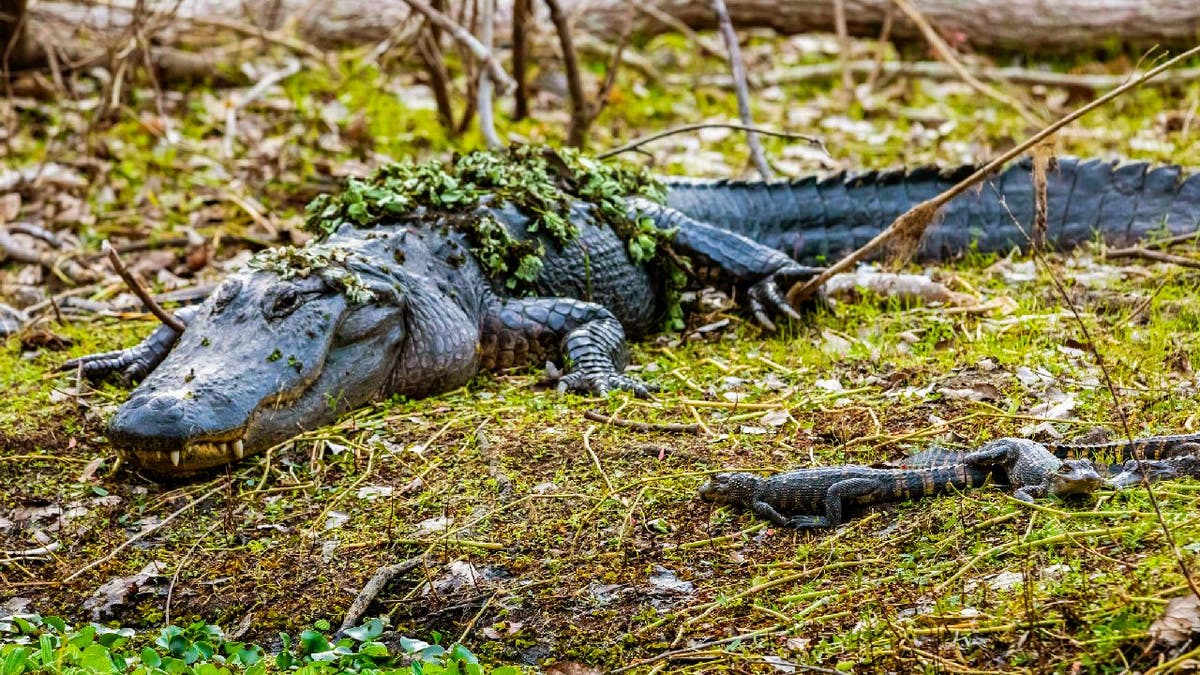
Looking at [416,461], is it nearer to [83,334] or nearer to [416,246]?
[416,246]

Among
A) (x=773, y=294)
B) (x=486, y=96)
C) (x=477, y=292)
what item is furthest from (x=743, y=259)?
(x=486, y=96)

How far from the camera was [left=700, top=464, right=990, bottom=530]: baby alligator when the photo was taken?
394 centimetres

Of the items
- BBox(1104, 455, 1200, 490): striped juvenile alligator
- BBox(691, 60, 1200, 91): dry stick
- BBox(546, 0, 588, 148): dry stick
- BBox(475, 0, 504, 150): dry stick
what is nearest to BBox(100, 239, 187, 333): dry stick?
BBox(475, 0, 504, 150): dry stick

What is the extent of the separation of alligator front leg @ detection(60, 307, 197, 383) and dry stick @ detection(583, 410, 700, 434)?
194 cm

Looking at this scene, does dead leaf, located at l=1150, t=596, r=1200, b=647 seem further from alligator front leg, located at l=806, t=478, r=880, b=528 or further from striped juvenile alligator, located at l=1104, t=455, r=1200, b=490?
alligator front leg, located at l=806, t=478, r=880, b=528

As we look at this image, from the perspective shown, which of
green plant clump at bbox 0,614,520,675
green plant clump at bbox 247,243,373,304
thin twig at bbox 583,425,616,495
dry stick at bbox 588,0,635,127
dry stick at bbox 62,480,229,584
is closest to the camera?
green plant clump at bbox 0,614,520,675

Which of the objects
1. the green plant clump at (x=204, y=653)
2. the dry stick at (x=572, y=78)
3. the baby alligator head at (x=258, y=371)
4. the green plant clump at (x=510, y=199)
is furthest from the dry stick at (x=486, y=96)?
the green plant clump at (x=204, y=653)

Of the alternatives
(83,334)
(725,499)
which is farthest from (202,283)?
(725,499)

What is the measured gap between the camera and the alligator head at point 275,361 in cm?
473

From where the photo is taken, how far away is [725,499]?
13.8 ft

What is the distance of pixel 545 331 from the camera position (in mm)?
6012

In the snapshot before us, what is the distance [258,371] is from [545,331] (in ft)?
4.75

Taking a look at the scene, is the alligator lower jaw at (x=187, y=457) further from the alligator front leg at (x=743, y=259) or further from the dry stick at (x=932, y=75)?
the dry stick at (x=932, y=75)

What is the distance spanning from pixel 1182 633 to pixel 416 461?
275 centimetres
